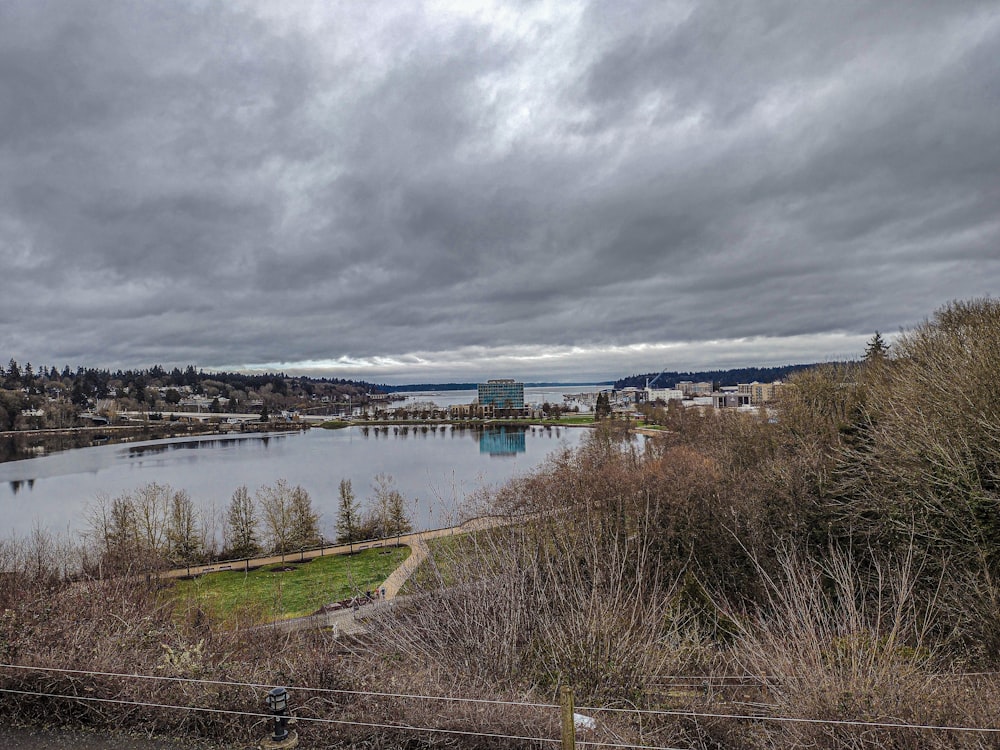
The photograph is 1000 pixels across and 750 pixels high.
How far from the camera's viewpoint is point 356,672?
15.4ft

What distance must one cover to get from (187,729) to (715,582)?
1204cm

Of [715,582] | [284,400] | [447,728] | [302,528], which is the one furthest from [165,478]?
[284,400]

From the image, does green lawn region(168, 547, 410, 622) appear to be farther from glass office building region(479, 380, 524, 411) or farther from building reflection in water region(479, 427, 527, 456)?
glass office building region(479, 380, 524, 411)

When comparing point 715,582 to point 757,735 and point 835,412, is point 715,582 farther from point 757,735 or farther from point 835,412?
point 835,412

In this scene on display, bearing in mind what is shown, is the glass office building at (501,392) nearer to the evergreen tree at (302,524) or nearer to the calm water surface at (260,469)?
the calm water surface at (260,469)

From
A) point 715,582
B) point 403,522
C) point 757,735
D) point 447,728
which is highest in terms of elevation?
point 447,728

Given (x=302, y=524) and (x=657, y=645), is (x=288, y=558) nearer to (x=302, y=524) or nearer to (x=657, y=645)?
(x=302, y=524)

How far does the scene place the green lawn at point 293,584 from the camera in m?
18.3

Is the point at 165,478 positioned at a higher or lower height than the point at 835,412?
lower

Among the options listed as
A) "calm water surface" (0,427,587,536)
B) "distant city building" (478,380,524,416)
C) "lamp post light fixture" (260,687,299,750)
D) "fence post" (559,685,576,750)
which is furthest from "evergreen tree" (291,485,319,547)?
"distant city building" (478,380,524,416)

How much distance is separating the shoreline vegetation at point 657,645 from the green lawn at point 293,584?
17.8 feet

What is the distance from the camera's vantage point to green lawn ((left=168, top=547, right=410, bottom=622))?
60.1ft

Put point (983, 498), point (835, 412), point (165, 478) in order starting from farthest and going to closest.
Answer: point (165, 478) < point (835, 412) < point (983, 498)

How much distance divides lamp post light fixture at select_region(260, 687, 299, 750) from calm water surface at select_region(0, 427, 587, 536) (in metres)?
17.2
